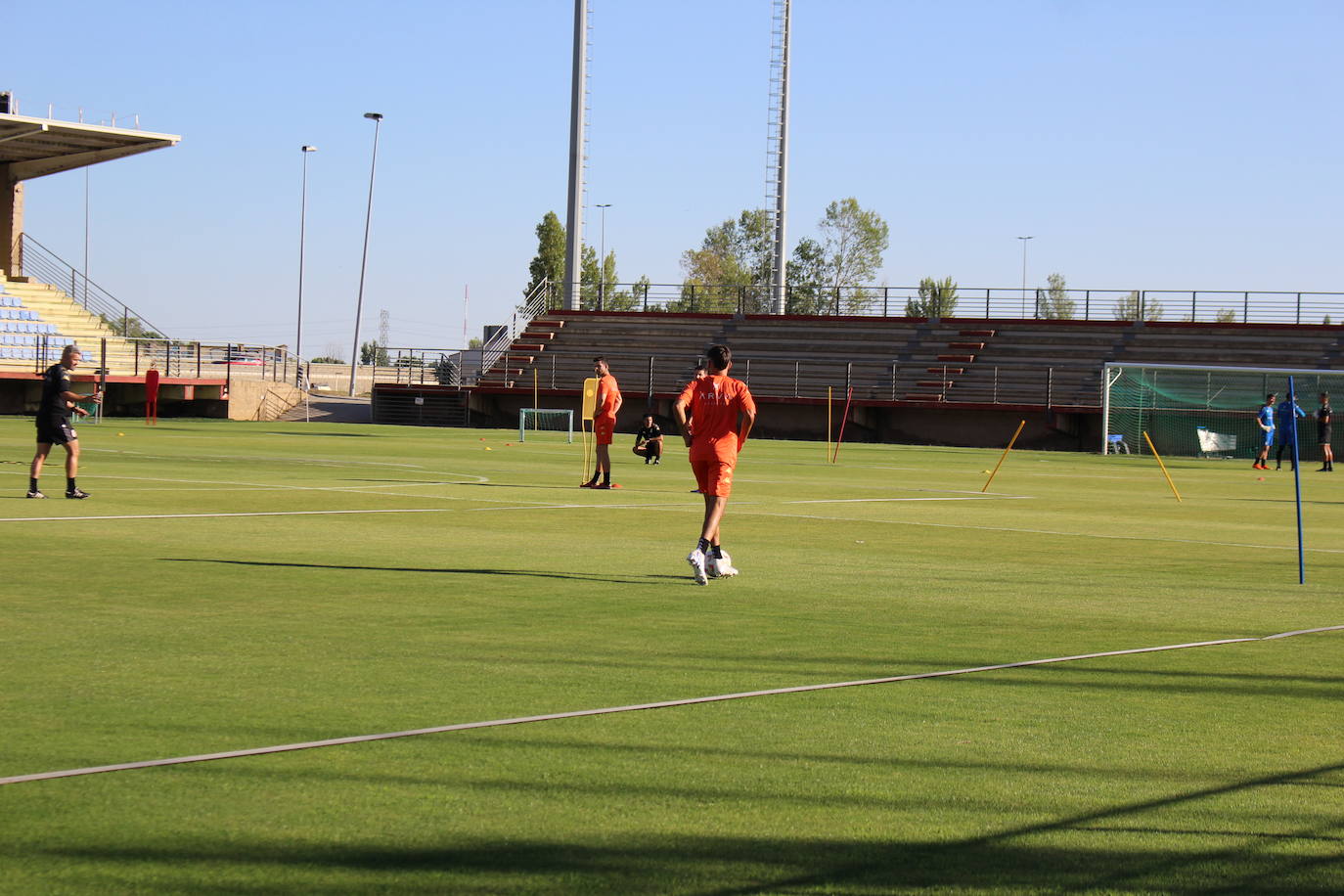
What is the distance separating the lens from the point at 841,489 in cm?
2573

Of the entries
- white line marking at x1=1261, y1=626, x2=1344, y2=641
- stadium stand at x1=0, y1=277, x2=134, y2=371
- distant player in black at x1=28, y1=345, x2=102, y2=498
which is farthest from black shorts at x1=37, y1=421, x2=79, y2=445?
stadium stand at x1=0, y1=277, x2=134, y2=371

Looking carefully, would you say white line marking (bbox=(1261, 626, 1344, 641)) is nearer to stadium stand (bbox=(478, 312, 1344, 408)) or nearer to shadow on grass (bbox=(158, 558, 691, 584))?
shadow on grass (bbox=(158, 558, 691, 584))

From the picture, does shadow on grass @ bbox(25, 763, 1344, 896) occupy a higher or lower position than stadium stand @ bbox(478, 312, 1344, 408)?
lower

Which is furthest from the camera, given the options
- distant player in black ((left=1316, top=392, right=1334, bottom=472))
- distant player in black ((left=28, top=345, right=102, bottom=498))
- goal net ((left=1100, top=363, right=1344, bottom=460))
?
goal net ((left=1100, top=363, right=1344, bottom=460))

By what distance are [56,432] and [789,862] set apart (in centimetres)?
1629

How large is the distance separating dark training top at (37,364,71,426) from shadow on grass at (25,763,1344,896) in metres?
15.4

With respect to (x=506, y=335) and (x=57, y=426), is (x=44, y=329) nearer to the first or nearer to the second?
(x=506, y=335)

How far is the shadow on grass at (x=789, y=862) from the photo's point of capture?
4.58 meters

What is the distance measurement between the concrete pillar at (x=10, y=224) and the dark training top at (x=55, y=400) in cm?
5031

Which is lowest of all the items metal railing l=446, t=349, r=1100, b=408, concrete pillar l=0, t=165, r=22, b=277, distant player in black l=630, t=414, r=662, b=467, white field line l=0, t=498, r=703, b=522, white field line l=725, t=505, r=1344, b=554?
white field line l=0, t=498, r=703, b=522

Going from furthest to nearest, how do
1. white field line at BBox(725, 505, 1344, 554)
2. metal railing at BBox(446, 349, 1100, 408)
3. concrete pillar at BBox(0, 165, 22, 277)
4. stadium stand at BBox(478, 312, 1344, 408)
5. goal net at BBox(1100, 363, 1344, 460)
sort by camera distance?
concrete pillar at BBox(0, 165, 22, 277) < stadium stand at BBox(478, 312, 1344, 408) < metal railing at BBox(446, 349, 1100, 408) < goal net at BBox(1100, 363, 1344, 460) < white field line at BBox(725, 505, 1344, 554)

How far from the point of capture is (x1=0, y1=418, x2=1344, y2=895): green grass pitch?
483 centimetres

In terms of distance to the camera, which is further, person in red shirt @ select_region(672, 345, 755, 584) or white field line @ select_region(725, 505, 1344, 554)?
white field line @ select_region(725, 505, 1344, 554)

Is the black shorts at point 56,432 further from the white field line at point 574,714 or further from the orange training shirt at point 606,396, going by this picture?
→ the white field line at point 574,714
